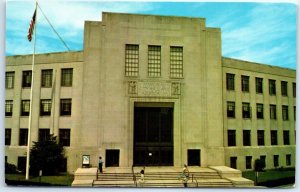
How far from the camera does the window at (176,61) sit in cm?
2586

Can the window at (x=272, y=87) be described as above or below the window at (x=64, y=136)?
above

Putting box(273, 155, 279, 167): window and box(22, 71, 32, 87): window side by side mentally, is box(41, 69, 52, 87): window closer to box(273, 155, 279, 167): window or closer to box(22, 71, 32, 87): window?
box(22, 71, 32, 87): window

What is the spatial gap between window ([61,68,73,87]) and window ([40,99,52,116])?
5.57ft

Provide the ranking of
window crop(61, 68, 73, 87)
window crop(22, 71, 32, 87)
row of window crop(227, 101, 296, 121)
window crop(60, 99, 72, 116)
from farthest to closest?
row of window crop(227, 101, 296, 121) → window crop(61, 68, 73, 87) → window crop(60, 99, 72, 116) → window crop(22, 71, 32, 87)

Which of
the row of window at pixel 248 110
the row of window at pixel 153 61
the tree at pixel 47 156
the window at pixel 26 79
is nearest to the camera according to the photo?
the tree at pixel 47 156

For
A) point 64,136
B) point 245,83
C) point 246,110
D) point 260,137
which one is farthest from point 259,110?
point 64,136

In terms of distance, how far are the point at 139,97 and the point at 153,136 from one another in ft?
10.2

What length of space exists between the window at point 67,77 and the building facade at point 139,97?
2.9 inches

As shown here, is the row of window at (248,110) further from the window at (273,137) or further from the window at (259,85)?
the window at (273,137)

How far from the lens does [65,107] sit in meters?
26.0

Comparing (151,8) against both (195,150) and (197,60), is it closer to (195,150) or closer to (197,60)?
(197,60)

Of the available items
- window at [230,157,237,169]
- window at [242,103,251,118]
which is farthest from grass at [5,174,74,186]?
window at [242,103,251,118]

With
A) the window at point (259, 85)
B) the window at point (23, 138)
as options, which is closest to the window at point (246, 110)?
the window at point (259, 85)

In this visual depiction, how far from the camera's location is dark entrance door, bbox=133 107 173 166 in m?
25.6
